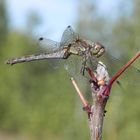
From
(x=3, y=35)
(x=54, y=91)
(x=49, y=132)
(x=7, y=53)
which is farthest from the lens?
(x=3, y=35)

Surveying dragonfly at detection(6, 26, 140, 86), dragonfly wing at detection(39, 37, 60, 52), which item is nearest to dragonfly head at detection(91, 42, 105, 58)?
dragonfly at detection(6, 26, 140, 86)

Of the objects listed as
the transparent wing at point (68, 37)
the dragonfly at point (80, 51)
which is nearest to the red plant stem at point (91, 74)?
the dragonfly at point (80, 51)

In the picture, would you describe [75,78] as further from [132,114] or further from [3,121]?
[3,121]

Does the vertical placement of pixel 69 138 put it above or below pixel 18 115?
above

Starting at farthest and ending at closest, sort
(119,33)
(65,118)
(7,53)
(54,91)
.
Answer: (7,53)
(54,91)
(65,118)
(119,33)

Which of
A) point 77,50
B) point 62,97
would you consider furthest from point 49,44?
point 62,97

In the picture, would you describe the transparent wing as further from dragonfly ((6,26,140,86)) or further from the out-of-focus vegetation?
the out-of-focus vegetation

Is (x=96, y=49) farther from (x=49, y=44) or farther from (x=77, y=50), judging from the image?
(x=49, y=44)

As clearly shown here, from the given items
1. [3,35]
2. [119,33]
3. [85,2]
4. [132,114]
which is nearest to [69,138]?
[132,114]
